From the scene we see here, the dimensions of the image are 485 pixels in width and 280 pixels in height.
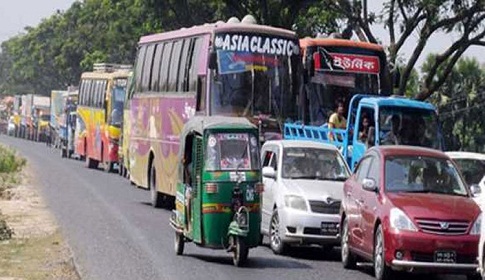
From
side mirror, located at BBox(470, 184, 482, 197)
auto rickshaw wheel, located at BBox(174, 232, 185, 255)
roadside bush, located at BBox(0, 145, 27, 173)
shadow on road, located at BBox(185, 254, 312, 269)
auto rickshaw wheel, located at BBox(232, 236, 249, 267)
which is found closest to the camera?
side mirror, located at BBox(470, 184, 482, 197)

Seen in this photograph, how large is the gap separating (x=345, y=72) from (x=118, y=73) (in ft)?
65.1

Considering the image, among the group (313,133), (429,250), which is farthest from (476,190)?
(313,133)

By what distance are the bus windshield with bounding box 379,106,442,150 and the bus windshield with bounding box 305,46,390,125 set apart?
5.90m

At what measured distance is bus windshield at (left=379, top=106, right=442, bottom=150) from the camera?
23.1 meters

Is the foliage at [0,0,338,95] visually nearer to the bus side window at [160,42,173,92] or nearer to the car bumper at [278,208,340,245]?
the bus side window at [160,42,173,92]

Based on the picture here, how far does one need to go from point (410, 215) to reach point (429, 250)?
507 millimetres

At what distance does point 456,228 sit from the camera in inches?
639

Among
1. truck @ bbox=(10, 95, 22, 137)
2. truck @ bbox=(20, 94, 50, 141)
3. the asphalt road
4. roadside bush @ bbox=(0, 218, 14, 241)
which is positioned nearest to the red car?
the asphalt road

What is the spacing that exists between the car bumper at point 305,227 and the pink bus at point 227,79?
22.8 feet

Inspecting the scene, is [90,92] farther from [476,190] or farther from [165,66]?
[476,190]

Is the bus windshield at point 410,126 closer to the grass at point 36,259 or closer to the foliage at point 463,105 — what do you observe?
the grass at point 36,259

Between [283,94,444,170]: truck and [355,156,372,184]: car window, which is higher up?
[283,94,444,170]: truck

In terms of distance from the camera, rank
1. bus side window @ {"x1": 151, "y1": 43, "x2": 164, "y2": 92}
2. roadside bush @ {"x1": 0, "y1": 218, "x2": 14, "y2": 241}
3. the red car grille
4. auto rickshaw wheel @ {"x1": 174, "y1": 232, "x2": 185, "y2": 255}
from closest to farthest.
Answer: the red car grille, auto rickshaw wheel @ {"x1": 174, "y1": 232, "x2": 185, "y2": 255}, roadside bush @ {"x1": 0, "y1": 218, "x2": 14, "y2": 241}, bus side window @ {"x1": 151, "y1": 43, "x2": 164, "y2": 92}

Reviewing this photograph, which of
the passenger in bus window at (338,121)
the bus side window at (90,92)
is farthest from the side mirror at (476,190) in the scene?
the bus side window at (90,92)
